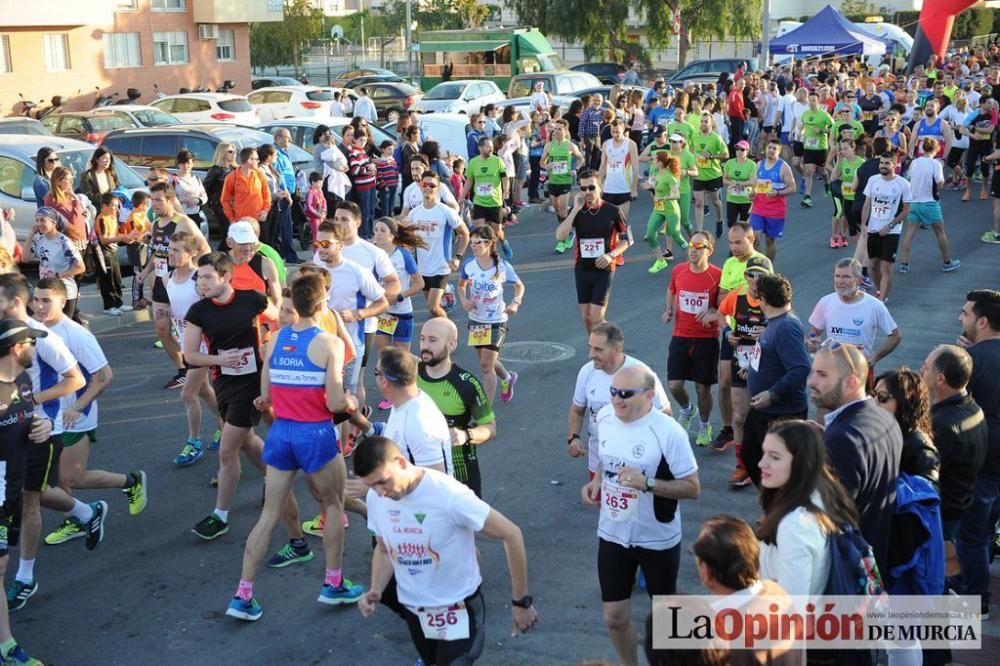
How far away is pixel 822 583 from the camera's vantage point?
4223mm

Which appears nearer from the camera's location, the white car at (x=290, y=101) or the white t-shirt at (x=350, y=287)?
the white t-shirt at (x=350, y=287)

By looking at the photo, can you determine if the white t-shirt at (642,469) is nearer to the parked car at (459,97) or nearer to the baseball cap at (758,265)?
the baseball cap at (758,265)

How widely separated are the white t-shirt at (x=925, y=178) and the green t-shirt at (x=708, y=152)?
306 centimetres

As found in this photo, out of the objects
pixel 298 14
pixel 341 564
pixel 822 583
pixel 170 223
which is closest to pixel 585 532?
pixel 341 564

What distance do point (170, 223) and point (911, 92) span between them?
1902 centimetres

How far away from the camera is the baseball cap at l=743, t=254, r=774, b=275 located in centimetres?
798

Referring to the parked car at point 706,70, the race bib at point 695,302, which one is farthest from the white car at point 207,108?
the race bib at point 695,302

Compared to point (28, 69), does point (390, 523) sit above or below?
below

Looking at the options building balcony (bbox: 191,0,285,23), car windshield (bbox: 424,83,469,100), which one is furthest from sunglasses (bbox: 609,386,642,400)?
building balcony (bbox: 191,0,285,23)

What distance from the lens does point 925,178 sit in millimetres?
14547

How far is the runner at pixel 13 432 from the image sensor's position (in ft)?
18.7

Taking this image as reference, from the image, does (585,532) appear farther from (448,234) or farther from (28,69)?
(28,69)

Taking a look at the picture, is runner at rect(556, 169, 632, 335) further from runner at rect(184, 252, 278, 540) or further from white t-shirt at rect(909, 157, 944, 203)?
white t-shirt at rect(909, 157, 944, 203)

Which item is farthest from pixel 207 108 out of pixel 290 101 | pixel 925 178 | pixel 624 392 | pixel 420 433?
pixel 624 392
